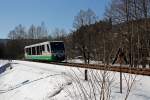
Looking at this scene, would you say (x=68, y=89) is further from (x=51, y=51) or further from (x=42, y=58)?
(x=42, y=58)

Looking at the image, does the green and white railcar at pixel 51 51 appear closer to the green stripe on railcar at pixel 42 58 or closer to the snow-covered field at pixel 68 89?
the green stripe on railcar at pixel 42 58

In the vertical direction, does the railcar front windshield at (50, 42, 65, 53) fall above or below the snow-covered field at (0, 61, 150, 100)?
above

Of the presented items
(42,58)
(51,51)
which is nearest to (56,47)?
(51,51)

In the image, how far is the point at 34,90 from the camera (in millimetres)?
21125

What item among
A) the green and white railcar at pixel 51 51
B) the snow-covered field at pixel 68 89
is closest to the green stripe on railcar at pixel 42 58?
the green and white railcar at pixel 51 51

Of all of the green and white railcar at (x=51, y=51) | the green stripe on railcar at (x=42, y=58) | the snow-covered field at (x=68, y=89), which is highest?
the green and white railcar at (x=51, y=51)

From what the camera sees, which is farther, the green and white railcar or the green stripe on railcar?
the green and white railcar

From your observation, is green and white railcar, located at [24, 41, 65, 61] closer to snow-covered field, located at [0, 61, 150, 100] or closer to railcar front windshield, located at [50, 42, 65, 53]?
railcar front windshield, located at [50, 42, 65, 53]

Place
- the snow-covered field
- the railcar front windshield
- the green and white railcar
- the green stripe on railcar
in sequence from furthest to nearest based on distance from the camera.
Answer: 1. the railcar front windshield
2. the green and white railcar
3. the green stripe on railcar
4. the snow-covered field

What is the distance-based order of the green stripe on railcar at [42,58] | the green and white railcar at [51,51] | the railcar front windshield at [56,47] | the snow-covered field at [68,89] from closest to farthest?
the snow-covered field at [68,89] < the green stripe on railcar at [42,58] < the green and white railcar at [51,51] < the railcar front windshield at [56,47]

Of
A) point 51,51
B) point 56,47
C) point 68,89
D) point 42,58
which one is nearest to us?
point 68,89

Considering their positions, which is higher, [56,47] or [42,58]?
[56,47]

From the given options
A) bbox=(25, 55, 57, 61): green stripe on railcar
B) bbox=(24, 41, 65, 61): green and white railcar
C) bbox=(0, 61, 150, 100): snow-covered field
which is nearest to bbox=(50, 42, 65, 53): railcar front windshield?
bbox=(24, 41, 65, 61): green and white railcar

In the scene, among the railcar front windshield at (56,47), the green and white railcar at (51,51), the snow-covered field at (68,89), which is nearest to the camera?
the snow-covered field at (68,89)
